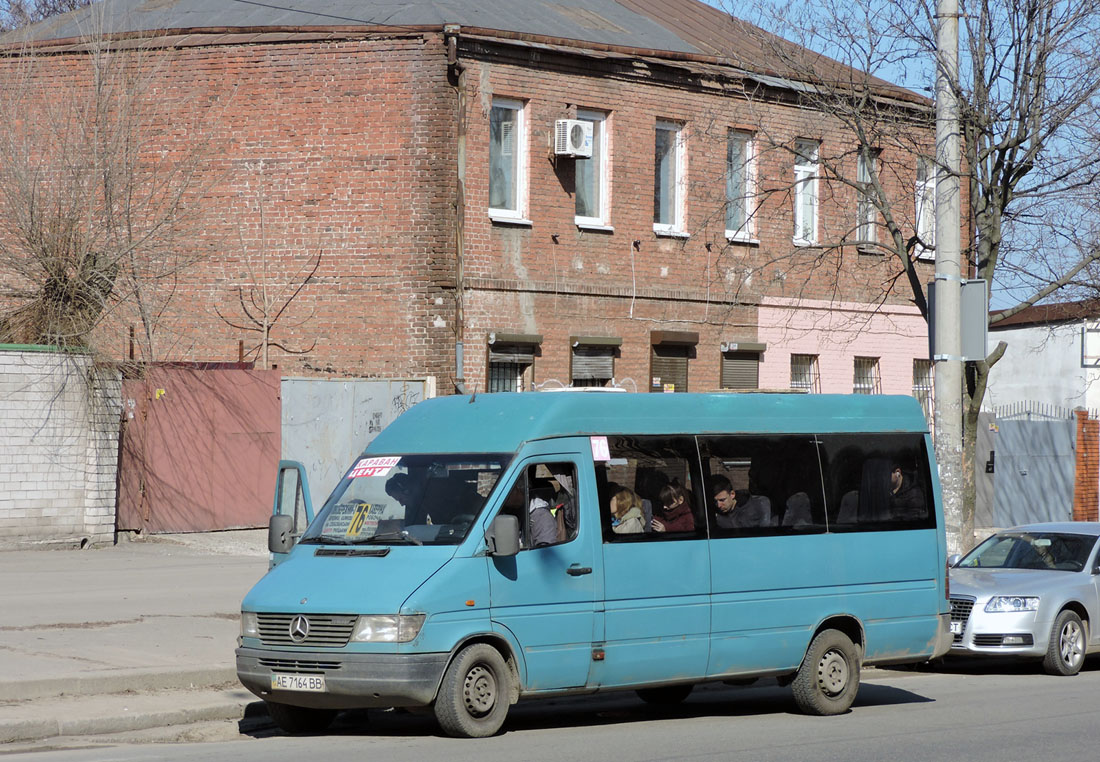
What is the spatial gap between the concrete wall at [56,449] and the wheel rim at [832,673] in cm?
1096

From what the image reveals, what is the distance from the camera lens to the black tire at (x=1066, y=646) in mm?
13648

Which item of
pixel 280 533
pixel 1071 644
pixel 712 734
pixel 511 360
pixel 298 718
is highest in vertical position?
pixel 511 360

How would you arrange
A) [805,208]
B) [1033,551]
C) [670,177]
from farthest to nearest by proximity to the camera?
1. [805,208]
2. [670,177]
3. [1033,551]

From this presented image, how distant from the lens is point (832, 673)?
11.0 metres

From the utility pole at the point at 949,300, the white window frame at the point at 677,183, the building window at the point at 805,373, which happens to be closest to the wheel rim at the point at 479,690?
the utility pole at the point at 949,300

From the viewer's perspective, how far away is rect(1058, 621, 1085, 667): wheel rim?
1377 cm

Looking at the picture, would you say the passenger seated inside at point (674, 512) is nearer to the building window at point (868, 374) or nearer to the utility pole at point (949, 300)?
the utility pole at point (949, 300)

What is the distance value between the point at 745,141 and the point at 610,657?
58.8 ft

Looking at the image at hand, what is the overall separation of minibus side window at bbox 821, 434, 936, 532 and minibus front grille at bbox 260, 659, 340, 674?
4207 mm

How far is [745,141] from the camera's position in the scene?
26.3 metres

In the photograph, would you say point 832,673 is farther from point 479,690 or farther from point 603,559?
point 479,690

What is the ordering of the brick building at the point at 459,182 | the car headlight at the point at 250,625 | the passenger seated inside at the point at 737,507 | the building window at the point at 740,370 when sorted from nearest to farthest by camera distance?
the car headlight at the point at 250,625 → the passenger seated inside at the point at 737,507 → the brick building at the point at 459,182 → the building window at the point at 740,370

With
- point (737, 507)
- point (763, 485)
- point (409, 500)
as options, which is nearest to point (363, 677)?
point (409, 500)

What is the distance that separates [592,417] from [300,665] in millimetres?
2613
